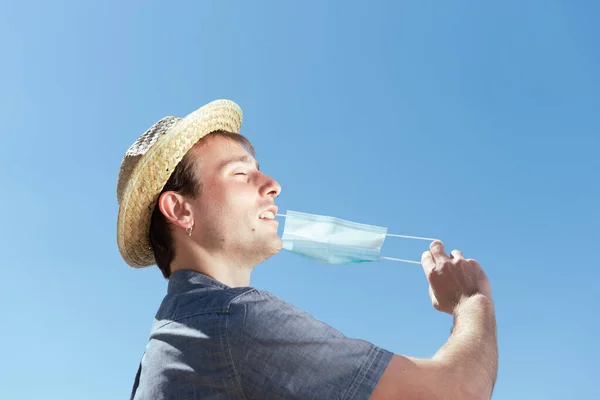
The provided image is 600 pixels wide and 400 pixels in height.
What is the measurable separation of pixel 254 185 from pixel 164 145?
1.99 feet

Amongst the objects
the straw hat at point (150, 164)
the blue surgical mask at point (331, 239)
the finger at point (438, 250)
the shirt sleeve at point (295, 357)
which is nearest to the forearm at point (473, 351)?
the shirt sleeve at point (295, 357)

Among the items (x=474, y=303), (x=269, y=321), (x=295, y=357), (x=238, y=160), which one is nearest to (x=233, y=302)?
(x=269, y=321)

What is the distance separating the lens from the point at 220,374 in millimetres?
2584

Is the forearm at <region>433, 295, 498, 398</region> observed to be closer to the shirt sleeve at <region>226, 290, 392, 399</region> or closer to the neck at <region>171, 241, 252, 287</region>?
the shirt sleeve at <region>226, 290, 392, 399</region>

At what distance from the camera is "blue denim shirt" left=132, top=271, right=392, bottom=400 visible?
2484mm

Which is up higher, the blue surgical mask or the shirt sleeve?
the blue surgical mask

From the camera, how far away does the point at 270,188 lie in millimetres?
3736

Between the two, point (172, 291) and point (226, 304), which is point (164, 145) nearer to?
Answer: point (172, 291)

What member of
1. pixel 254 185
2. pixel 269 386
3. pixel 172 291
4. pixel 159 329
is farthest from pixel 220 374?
pixel 254 185

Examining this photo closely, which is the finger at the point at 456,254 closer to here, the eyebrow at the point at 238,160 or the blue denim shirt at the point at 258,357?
the blue denim shirt at the point at 258,357

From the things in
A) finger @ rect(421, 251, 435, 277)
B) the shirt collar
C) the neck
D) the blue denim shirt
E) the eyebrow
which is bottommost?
the blue denim shirt

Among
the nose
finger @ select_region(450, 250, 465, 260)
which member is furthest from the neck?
finger @ select_region(450, 250, 465, 260)

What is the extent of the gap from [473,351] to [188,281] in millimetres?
1474

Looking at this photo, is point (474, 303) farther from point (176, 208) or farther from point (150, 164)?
point (150, 164)
